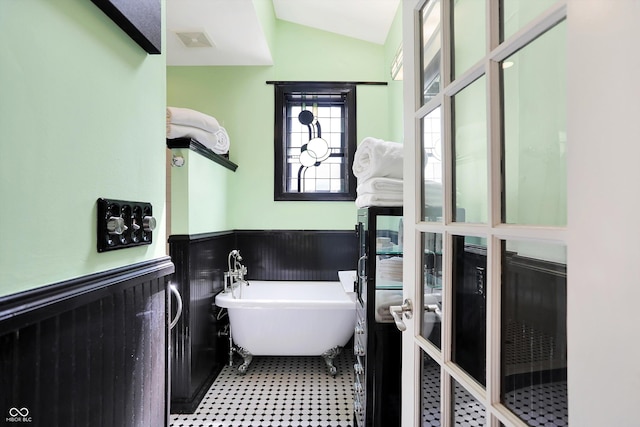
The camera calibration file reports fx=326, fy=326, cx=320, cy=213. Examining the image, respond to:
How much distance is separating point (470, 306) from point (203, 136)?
1.96 meters

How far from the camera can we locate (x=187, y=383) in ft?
6.51

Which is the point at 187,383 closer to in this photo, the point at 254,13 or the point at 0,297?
the point at 0,297

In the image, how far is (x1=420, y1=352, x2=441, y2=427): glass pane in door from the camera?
33.0 inches

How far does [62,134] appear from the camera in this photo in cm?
66

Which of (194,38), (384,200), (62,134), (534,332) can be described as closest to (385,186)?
(384,200)

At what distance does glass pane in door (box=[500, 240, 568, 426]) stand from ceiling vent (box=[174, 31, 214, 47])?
269cm

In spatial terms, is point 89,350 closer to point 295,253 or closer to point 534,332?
point 534,332

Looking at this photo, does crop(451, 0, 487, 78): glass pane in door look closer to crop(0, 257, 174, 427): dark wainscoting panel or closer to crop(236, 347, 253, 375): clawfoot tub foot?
crop(0, 257, 174, 427): dark wainscoting panel

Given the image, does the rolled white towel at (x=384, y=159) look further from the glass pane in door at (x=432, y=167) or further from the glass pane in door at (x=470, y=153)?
the glass pane in door at (x=470, y=153)

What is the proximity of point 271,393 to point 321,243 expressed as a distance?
1323mm

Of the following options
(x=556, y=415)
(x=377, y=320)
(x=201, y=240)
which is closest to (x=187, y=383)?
(x=201, y=240)

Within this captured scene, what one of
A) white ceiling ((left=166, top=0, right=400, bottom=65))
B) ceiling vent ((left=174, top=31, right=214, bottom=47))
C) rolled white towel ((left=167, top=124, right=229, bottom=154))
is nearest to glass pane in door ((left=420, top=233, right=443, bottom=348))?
rolled white towel ((left=167, top=124, right=229, bottom=154))

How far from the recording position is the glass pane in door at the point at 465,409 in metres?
0.66

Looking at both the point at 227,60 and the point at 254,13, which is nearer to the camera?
the point at 254,13
